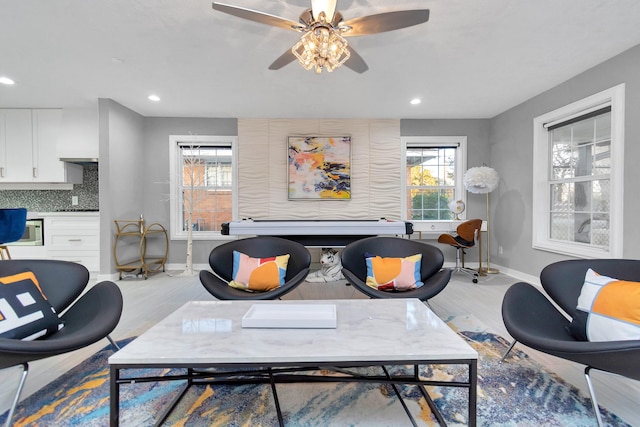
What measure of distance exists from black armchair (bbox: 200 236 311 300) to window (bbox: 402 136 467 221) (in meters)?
2.94

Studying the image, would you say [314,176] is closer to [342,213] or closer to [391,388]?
[342,213]

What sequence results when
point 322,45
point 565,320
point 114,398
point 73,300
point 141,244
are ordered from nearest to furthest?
1. point 114,398
2. point 565,320
3. point 73,300
4. point 322,45
5. point 141,244

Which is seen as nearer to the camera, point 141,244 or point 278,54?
point 278,54

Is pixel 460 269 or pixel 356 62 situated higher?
pixel 356 62

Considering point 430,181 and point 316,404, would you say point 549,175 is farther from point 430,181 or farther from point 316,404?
point 316,404

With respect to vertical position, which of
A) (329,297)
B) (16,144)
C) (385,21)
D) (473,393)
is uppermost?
(385,21)

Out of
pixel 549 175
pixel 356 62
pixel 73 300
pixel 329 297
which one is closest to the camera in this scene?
pixel 73 300

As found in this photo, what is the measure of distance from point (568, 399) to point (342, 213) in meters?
3.50

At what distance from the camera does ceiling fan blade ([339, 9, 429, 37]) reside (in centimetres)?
172

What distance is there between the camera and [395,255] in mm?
2617

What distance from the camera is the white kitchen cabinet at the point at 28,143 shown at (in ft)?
14.0

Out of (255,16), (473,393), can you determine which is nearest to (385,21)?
(255,16)

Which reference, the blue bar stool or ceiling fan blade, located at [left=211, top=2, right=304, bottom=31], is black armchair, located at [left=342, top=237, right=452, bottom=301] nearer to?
ceiling fan blade, located at [left=211, top=2, right=304, bottom=31]

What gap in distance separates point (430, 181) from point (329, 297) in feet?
9.43
